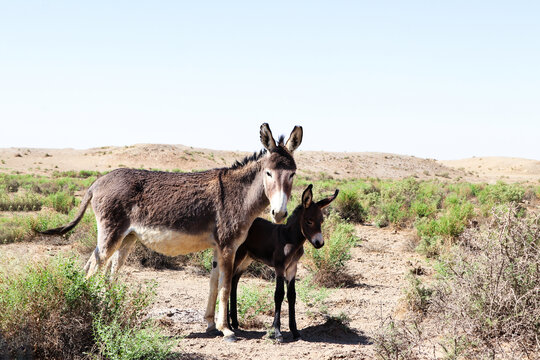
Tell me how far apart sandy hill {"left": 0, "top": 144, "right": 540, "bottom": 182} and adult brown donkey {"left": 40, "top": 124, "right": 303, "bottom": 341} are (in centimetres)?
4900

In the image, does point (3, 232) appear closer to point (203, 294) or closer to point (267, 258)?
point (203, 294)

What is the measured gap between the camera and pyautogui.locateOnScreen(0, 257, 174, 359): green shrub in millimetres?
4801

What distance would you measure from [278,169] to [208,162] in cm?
6161

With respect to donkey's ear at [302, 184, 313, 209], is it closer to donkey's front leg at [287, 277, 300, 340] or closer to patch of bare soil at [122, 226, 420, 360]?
donkey's front leg at [287, 277, 300, 340]

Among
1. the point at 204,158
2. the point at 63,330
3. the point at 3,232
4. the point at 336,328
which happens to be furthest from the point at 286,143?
the point at 204,158

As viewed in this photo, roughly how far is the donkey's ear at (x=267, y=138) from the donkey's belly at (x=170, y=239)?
1.36m

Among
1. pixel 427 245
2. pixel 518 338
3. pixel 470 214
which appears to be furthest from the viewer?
pixel 470 214

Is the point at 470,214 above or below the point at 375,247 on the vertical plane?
above

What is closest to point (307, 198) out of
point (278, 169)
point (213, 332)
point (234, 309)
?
point (278, 169)

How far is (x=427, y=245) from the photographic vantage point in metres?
12.6

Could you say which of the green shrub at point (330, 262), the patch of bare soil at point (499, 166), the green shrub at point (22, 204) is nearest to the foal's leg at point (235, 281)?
the green shrub at point (330, 262)

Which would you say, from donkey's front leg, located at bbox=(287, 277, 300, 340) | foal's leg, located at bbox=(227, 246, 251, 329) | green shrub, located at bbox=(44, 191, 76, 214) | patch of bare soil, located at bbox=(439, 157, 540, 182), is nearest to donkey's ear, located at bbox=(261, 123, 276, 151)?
foal's leg, located at bbox=(227, 246, 251, 329)

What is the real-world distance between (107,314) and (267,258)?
225 centimetres

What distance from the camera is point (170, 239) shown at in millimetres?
6148
